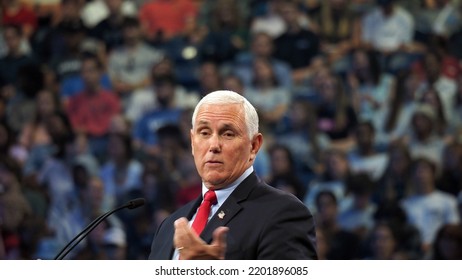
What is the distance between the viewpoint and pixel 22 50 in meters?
9.46

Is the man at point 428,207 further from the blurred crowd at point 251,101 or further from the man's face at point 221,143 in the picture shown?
the man's face at point 221,143

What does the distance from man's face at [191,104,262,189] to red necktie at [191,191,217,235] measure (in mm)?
36

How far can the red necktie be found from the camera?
330 cm

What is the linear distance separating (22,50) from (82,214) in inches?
65.1

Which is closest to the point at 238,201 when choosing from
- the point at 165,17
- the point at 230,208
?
the point at 230,208

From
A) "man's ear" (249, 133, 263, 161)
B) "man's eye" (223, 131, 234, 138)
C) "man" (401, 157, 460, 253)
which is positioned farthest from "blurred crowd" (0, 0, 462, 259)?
"man's eye" (223, 131, 234, 138)

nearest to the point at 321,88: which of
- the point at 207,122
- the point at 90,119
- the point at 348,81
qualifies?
the point at 348,81

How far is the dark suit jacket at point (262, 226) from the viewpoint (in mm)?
3078

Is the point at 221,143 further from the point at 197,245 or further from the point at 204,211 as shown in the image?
the point at 197,245

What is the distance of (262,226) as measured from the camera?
315 cm

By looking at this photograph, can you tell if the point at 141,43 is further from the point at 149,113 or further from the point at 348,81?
the point at 348,81

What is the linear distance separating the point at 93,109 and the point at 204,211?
229 inches

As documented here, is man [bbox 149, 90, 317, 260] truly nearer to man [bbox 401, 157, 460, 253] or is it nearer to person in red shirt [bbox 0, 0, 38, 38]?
man [bbox 401, 157, 460, 253]
